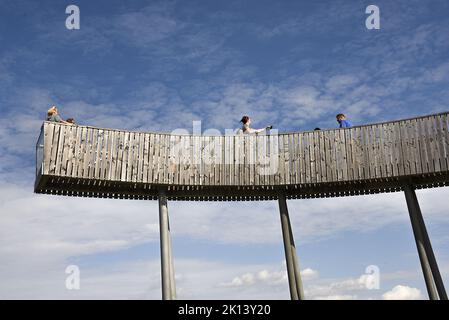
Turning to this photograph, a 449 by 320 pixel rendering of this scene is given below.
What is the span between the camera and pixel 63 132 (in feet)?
49.0

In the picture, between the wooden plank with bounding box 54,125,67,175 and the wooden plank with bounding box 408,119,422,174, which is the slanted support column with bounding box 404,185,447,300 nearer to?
the wooden plank with bounding box 408,119,422,174

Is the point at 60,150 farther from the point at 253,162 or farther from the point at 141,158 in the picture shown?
the point at 253,162

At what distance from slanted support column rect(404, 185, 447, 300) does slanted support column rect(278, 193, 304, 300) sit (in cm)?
399

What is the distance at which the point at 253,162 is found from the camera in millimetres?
16781

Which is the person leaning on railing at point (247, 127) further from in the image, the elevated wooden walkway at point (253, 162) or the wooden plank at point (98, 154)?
the wooden plank at point (98, 154)

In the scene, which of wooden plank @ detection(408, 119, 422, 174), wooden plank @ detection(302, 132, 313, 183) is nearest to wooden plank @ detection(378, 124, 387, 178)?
wooden plank @ detection(408, 119, 422, 174)

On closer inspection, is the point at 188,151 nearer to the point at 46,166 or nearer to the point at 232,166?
the point at 232,166

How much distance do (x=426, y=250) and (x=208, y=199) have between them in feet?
24.5

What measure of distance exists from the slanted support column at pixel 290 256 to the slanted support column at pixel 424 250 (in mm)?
3992

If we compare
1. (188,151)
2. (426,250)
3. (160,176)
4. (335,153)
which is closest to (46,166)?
(160,176)

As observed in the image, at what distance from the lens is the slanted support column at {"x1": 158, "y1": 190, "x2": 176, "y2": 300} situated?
15.0m

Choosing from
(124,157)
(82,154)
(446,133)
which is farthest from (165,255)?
(446,133)

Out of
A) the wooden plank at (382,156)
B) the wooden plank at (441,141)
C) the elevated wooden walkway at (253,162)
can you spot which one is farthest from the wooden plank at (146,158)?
the wooden plank at (441,141)

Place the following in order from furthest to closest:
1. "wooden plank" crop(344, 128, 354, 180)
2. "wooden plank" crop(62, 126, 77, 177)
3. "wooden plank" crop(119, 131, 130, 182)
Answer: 1. "wooden plank" crop(344, 128, 354, 180)
2. "wooden plank" crop(119, 131, 130, 182)
3. "wooden plank" crop(62, 126, 77, 177)
